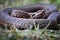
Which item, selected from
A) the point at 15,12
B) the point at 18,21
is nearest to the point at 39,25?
the point at 18,21

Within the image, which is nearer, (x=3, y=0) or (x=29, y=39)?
(x=29, y=39)

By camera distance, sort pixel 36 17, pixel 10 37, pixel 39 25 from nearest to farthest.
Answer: pixel 10 37
pixel 39 25
pixel 36 17

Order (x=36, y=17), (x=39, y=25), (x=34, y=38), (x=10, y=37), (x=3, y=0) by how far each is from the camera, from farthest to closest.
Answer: (x=3, y=0) < (x=36, y=17) < (x=39, y=25) < (x=34, y=38) < (x=10, y=37)

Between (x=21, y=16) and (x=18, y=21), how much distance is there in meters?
0.46

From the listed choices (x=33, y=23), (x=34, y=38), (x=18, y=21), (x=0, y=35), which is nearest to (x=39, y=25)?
(x=33, y=23)

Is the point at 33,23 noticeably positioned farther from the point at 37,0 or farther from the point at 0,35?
the point at 37,0

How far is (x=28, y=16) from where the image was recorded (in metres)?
5.92

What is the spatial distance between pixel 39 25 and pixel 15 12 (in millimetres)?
1074

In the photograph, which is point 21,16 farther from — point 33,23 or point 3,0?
point 3,0

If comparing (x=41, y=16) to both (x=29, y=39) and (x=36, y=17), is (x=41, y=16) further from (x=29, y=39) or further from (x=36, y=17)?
(x=29, y=39)

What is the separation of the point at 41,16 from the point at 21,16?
1.68ft

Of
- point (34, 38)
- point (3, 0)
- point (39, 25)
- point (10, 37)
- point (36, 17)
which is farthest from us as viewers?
point (3, 0)

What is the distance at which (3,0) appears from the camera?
9.10 metres

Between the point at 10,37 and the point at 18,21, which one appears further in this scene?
the point at 18,21
